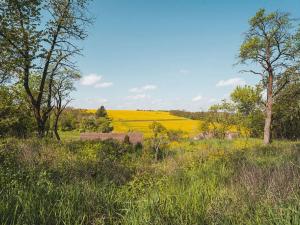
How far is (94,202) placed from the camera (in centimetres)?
476

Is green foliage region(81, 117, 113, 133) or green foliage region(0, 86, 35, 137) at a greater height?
green foliage region(0, 86, 35, 137)

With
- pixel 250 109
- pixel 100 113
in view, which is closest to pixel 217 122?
pixel 250 109

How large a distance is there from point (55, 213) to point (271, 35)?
26.2 metres

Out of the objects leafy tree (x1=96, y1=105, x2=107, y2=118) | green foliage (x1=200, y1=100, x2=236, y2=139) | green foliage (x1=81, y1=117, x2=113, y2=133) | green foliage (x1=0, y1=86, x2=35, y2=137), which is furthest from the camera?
leafy tree (x1=96, y1=105, x2=107, y2=118)

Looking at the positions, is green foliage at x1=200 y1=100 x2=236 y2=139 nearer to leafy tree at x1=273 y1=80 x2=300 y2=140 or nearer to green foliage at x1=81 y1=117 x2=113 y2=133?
leafy tree at x1=273 y1=80 x2=300 y2=140

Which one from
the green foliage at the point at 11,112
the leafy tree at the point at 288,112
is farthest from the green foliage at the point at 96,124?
the leafy tree at the point at 288,112

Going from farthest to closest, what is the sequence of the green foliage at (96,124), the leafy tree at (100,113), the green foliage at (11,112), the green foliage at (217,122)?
the leafy tree at (100,113), the green foliage at (96,124), the green foliage at (217,122), the green foliage at (11,112)

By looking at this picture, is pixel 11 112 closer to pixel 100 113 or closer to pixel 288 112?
pixel 288 112

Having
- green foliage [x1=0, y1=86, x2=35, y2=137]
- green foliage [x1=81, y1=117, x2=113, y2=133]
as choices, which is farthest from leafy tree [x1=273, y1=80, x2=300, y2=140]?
green foliage [x1=81, y1=117, x2=113, y2=133]

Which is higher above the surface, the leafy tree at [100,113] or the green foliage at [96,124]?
the leafy tree at [100,113]

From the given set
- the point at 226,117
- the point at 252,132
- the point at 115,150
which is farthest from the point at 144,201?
the point at 252,132

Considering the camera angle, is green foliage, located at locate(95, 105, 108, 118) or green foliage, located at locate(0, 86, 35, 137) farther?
green foliage, located at locate(95, 105, 108, 118)

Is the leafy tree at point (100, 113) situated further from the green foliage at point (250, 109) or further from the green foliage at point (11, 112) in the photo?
the green foliage at point (11, 112)

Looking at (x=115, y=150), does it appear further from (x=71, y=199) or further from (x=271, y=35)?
(x=271, y=35)
